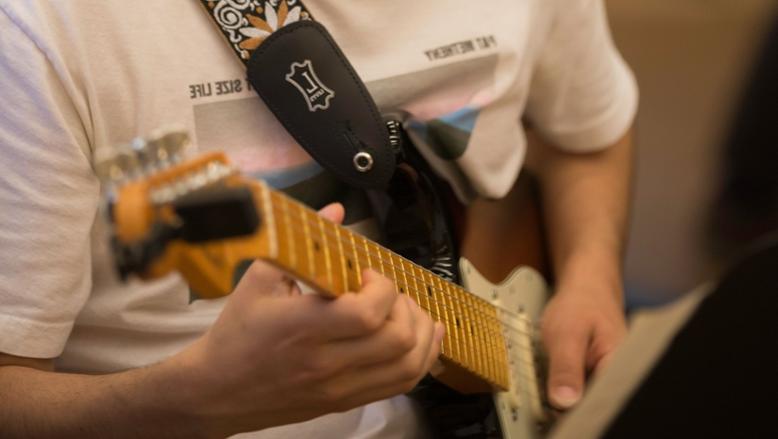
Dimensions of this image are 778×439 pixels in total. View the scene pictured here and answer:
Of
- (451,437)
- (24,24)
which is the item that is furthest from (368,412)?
(24,24)

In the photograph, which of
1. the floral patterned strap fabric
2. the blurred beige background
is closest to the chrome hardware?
the floral patterned strap fabric

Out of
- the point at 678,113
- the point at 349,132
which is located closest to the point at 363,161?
the point at 349,132

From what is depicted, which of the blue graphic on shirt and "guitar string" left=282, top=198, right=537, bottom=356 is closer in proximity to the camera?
"guitar string" left=282, top=198, right=537, bottom=356

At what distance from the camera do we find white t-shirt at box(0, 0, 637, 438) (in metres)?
0.65

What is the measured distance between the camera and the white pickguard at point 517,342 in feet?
2.80

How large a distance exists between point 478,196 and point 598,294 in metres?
0.20

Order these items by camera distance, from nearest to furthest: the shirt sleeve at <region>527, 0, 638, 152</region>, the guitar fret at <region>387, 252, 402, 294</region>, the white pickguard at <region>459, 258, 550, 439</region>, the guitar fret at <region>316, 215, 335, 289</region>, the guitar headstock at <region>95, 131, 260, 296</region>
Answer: the guitar headstock at <region>95, 131, 260, 296</region> → the guitar fret at <region>316, 215, 335, 289</region> → the guitar fret at <region>387, 252, 402, 294</region> → the white pickguard at <region>459, 258, 550, 439</region> → the shirt sleeve at <region>527, 0, 638, 152</region>

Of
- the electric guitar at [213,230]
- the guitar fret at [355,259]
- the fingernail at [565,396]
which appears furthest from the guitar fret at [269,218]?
the fingernail at [565,396]

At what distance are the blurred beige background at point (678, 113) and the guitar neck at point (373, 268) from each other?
3.77ft

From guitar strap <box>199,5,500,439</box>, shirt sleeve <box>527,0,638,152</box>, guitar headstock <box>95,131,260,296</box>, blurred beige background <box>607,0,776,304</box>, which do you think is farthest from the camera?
blurred beige background <box>607,0,776,304</box>

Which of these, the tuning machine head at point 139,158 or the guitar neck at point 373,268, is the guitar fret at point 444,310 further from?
the tuning machine head at point 139,158

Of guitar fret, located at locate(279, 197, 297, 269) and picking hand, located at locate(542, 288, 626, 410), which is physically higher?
guitar fret, located at locate(279, 197, 297, 269)

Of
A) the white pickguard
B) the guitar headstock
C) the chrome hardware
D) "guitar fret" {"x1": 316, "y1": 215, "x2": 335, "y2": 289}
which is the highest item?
the guitar headstock

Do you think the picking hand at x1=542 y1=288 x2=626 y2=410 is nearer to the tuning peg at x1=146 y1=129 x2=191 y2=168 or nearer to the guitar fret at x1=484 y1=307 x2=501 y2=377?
the guitar fret at x1=484 y1=307 x2=501 y2=377
